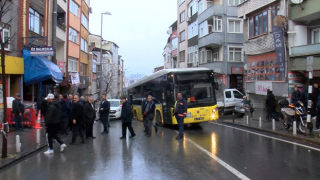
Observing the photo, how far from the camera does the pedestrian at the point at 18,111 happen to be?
44.1ft

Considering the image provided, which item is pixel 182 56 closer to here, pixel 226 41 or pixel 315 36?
pixel 226 41

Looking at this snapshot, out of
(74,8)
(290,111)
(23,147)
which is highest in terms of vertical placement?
(74,8)

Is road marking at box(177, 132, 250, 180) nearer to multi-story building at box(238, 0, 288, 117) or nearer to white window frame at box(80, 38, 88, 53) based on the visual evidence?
multi-story building at box(238, 0, 288, 117)

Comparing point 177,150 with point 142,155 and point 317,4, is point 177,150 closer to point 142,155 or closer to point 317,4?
point 142,155

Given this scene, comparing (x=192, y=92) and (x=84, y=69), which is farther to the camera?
(x=84, y=69)

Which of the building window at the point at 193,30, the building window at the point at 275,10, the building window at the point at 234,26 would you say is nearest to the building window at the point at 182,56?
the building window at the point at 193,30

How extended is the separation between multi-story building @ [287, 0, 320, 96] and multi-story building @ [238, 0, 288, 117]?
422mm

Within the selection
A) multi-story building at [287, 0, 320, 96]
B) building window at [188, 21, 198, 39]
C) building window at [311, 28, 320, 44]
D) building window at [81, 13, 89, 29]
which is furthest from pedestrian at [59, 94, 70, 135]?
building window at [188, 21, 198, 39]

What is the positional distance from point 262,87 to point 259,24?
14.7 feet

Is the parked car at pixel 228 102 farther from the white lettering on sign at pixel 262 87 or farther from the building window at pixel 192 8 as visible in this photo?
the building window at pixel 192 8

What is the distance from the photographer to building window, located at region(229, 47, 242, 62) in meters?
30.1

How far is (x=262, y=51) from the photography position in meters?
19.9

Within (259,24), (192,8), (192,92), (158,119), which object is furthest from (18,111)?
(192,8)

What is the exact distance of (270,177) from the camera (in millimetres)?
6059
